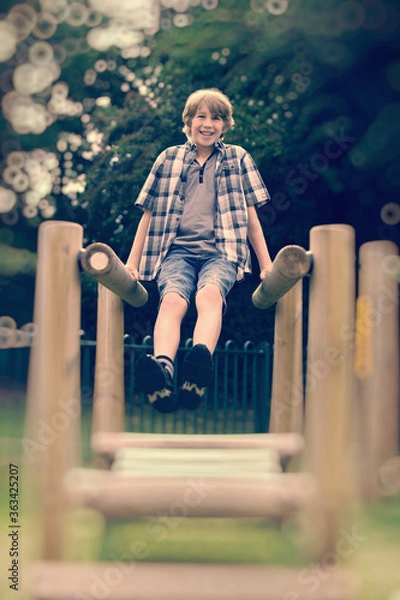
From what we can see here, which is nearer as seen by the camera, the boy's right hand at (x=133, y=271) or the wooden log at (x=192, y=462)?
the wooden log at (x=192, y=462)

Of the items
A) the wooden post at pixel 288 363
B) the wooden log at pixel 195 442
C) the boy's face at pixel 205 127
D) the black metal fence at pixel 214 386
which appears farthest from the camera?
the black metal fence at pixel 214 386

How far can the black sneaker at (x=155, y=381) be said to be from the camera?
2.11 m

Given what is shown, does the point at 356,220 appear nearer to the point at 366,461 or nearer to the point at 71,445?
the point at 366,461

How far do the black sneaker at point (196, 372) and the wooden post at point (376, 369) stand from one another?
1.68 metres

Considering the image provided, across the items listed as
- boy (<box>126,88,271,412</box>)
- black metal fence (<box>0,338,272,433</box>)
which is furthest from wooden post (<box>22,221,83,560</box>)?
black metal fence (<box>0,338,272,433</box>)

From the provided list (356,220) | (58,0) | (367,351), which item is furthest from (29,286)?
(367,351)

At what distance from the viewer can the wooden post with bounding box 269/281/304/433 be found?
10.2ft

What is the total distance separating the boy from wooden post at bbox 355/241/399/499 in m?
1.04

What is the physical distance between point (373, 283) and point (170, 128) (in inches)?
93.1

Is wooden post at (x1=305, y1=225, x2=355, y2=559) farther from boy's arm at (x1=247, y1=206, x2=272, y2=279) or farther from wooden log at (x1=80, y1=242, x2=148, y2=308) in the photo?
boy's arm at (x1=247, y1=206, x2=272, y2=279)

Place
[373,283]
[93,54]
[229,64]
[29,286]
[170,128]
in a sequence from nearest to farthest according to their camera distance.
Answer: [373,283] → [170,128] → [229,64] → [93,54] → [29,286]

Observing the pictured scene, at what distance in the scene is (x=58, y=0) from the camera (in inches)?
237

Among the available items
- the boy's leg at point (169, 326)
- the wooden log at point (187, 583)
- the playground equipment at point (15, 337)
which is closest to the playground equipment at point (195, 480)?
the wooden log at point (187, 583)

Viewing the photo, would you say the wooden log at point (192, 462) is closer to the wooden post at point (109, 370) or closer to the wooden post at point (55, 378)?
the wooden post at point (55, 378)
